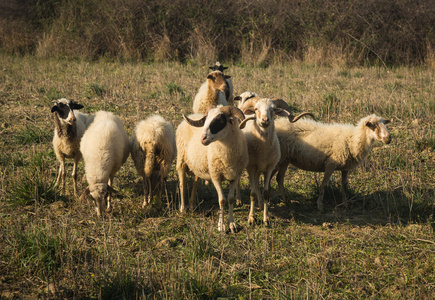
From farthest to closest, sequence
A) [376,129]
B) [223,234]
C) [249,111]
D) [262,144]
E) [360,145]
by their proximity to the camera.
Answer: [360,145] → [376,129] → [249,111] → [262,144] → [223,234]

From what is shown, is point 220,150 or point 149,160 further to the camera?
point 149,160

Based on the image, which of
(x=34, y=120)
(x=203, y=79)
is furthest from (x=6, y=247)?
(x=203, y=79)

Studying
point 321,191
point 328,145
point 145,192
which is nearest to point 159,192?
point 145,192

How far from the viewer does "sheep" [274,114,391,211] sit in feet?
21.4

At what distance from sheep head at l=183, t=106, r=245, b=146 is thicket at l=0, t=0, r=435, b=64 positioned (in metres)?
11.7

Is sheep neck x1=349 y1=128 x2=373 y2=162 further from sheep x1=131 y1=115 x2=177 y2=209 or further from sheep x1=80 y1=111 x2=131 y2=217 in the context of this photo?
sheep x1=80 y1=111 x2=131 y2=217

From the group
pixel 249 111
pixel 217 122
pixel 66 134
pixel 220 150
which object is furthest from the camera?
pixel 66 134

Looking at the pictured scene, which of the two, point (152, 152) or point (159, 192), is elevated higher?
point (152, 152)

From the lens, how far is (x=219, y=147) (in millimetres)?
5520

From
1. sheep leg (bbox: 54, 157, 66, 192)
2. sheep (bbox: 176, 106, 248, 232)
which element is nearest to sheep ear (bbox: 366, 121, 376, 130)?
sheep (bbox: 176, 106, 248, 232)

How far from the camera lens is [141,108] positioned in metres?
10.3

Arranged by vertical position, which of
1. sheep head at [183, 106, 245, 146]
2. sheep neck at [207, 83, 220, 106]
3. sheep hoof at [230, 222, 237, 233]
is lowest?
sheep hoof at [230, 222, 237, 233]

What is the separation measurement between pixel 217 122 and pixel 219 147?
0.42 metres

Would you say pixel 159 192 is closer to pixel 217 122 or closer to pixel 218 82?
pixel 217 122
